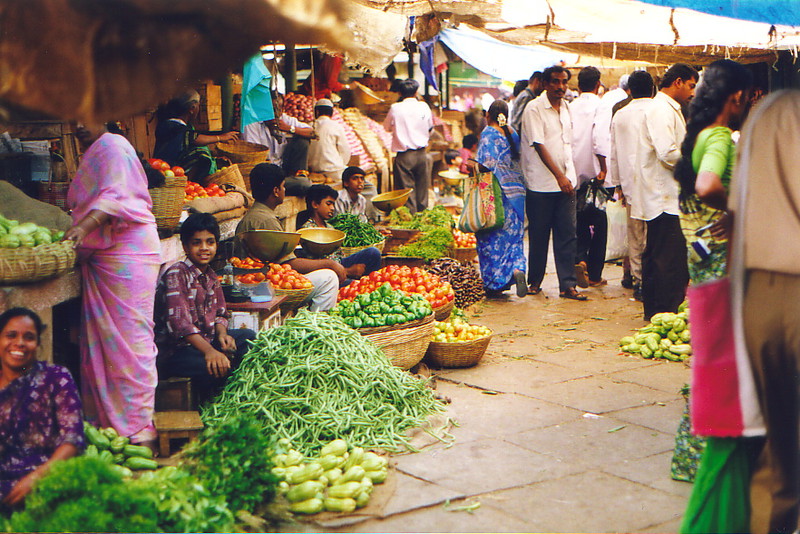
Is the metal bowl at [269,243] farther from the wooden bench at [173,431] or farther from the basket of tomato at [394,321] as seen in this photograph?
the wooden bench at [173,431]

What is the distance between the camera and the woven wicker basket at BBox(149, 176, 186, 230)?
5766 mm

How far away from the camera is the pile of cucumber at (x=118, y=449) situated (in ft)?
14.8

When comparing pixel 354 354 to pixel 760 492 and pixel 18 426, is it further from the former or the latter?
pixel 760 492

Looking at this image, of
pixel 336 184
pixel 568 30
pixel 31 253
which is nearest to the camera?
pixel 31 253

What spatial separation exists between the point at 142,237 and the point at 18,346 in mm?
1133

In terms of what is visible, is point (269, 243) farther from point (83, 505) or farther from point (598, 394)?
point (83, 505)

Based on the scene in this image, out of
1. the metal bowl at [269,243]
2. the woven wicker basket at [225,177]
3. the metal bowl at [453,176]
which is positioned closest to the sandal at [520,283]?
the woven wicker basket at [225,177]

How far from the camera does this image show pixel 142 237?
479 centimetres

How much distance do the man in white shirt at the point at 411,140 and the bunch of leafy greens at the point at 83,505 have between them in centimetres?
958

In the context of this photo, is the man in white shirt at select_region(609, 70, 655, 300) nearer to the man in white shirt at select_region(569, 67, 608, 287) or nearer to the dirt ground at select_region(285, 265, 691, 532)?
the man in white shirt at select_region(569, 67, 608, 287)

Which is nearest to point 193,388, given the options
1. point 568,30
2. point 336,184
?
point 568,30

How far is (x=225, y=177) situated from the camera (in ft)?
25.7

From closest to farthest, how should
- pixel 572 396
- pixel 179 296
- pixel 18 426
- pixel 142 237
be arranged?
1. pixel 18 426
2. pixel 142 237
3. pixel 179 296
4. pixel 572 396

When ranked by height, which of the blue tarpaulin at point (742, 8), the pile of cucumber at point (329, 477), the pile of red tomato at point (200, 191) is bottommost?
the pile of cucumber at point (329, 477)
